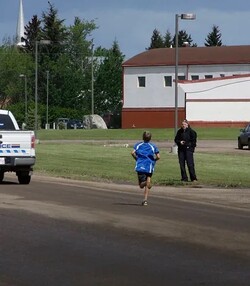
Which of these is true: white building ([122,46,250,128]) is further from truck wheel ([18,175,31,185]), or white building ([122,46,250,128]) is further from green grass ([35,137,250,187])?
truck wheel ([18,175,31,185])

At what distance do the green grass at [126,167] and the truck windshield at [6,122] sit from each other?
313 cm

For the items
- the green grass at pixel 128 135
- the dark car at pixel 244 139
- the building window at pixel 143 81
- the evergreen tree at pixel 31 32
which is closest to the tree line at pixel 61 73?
the evergreen tree at pixel 31 32

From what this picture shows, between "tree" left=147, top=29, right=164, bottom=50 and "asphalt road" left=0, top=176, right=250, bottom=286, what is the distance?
4899 inches

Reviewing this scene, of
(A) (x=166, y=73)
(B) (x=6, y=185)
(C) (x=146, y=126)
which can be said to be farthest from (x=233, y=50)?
(B) (x=6, y=185)

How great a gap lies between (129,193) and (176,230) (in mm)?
8126

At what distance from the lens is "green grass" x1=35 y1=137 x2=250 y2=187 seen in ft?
86.9

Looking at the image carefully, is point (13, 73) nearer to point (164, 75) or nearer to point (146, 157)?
point (164, 75)

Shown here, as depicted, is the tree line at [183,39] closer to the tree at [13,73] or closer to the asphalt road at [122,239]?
the tree at [13,73]

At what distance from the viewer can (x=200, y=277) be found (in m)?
9.59

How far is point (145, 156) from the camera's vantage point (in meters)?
17.8

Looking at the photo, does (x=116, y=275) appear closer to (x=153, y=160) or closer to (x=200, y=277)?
(x=200, y=277)

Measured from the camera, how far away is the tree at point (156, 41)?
144250 mm

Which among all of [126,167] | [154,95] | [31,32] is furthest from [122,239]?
[31,32]

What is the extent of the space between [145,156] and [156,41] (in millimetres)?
128301
